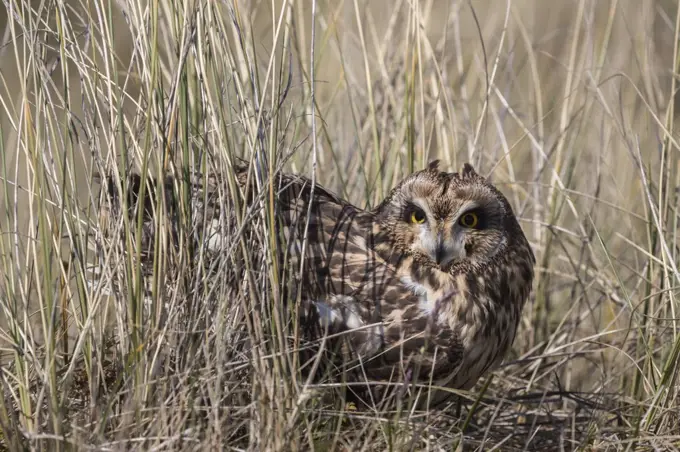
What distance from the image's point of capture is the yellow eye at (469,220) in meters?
2.72

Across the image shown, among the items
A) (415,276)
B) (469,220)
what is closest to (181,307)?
(415,276)

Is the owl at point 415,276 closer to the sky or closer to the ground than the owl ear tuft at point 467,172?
closer to the ground

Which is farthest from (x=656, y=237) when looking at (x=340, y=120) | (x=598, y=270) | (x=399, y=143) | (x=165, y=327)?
(x=165, y=327)

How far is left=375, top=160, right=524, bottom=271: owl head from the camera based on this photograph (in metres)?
2.68

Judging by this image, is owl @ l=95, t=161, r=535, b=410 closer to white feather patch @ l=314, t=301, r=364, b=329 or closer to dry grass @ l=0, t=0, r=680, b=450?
white feather patch @ l=314, t=301, r=364, b=329

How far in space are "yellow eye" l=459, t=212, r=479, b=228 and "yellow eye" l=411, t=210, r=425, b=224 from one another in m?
0.12

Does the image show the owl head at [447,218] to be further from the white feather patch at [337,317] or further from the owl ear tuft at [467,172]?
the white feather patch at [337,317]

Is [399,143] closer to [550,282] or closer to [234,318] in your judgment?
[550,282]

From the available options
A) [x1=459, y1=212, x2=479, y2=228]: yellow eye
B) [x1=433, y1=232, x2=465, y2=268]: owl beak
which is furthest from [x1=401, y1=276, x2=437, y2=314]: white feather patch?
[x1=459, y1=212, x2=479, y2=228]: yellow eye

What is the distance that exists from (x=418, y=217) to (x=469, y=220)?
0.16 meters

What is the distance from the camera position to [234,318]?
2396 millimetres

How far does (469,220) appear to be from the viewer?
108 inches

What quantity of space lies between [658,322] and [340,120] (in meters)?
1.65

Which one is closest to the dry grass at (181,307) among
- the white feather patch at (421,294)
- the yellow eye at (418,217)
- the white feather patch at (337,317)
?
the white feather patch at (337,317)
